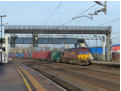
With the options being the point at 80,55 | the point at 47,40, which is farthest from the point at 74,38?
the point at 80,55

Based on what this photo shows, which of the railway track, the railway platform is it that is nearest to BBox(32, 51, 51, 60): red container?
the railway track

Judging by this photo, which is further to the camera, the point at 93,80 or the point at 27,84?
the point at 93,80

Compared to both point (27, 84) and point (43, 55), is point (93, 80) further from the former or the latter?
point (43, 55)

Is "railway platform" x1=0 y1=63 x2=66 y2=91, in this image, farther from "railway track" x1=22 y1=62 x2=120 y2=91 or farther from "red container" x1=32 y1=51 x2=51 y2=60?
"red container" x1=32 y1=51 x2=51 y2=60

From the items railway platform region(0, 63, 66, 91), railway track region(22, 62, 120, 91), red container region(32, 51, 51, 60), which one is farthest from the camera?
red container region(32, 51, 51, 60)

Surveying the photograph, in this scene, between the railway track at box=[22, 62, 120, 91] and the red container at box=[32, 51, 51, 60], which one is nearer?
the railway track at box=[22, 62, 120, 91]

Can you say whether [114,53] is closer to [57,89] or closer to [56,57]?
[56,57]

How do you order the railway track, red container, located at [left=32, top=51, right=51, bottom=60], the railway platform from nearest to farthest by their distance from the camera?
1. the railway platform
2. the railway track
3. red container, located at [left=32, top=51, right=51, bottom=60]

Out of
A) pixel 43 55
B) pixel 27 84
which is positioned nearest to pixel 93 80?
pixel 27 84

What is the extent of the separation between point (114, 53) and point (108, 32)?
5.53 m

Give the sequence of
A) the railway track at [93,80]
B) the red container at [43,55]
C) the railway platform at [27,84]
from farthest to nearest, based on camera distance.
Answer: the red container at [43,55] → the railway track at [93,80] → the railway platform at [27,84]

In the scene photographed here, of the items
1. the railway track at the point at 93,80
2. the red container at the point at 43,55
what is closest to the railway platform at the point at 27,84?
the railway track at the point at 93,80

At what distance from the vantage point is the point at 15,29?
1887 inches

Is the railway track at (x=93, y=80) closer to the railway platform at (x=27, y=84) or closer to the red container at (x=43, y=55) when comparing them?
the railway platform at (x=27, y=84)
